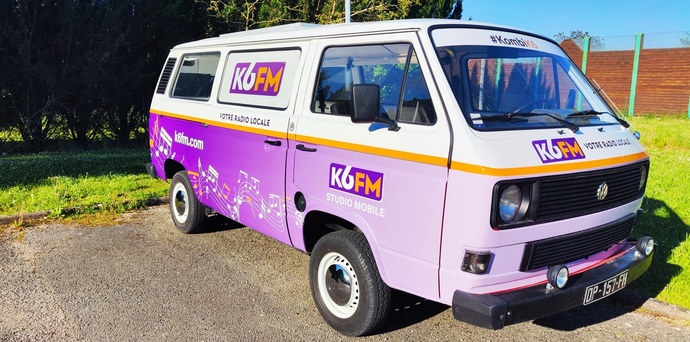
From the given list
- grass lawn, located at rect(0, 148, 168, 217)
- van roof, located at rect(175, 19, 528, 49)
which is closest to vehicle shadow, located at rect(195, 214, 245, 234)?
grass lawn, located at rect(0, 148, 168, 217)

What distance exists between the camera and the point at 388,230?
3.74 m

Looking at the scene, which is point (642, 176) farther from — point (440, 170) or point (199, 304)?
point (199, 304)

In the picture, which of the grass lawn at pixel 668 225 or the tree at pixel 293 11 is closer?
the grass lawn at pixel 668 225

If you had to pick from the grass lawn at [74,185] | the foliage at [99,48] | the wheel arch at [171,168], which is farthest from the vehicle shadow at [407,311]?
the foliage at [99,48]

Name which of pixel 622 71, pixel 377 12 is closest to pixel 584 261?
pixel 377 12

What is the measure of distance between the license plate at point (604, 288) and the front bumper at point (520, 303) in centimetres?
3

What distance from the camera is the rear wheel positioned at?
6406 millimetres

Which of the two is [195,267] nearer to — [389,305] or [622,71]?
[389,305]

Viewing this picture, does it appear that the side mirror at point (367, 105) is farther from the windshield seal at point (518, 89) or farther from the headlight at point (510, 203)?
the headlight at point (510, 203)

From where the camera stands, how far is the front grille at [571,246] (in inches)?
138

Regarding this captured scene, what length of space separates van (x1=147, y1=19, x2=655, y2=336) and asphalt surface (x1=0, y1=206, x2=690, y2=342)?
54 centimetres

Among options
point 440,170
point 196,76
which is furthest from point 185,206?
point 440,170

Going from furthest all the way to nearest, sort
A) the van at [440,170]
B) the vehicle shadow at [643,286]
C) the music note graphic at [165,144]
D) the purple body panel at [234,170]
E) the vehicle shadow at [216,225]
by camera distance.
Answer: the vehicle shadow at [216,225] → the music note graphic at [165,144] → the purple body panel at [234,170] → the vehicle shadow at [643,286] → the van at [440,170]

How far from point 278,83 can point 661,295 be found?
3.81 m
